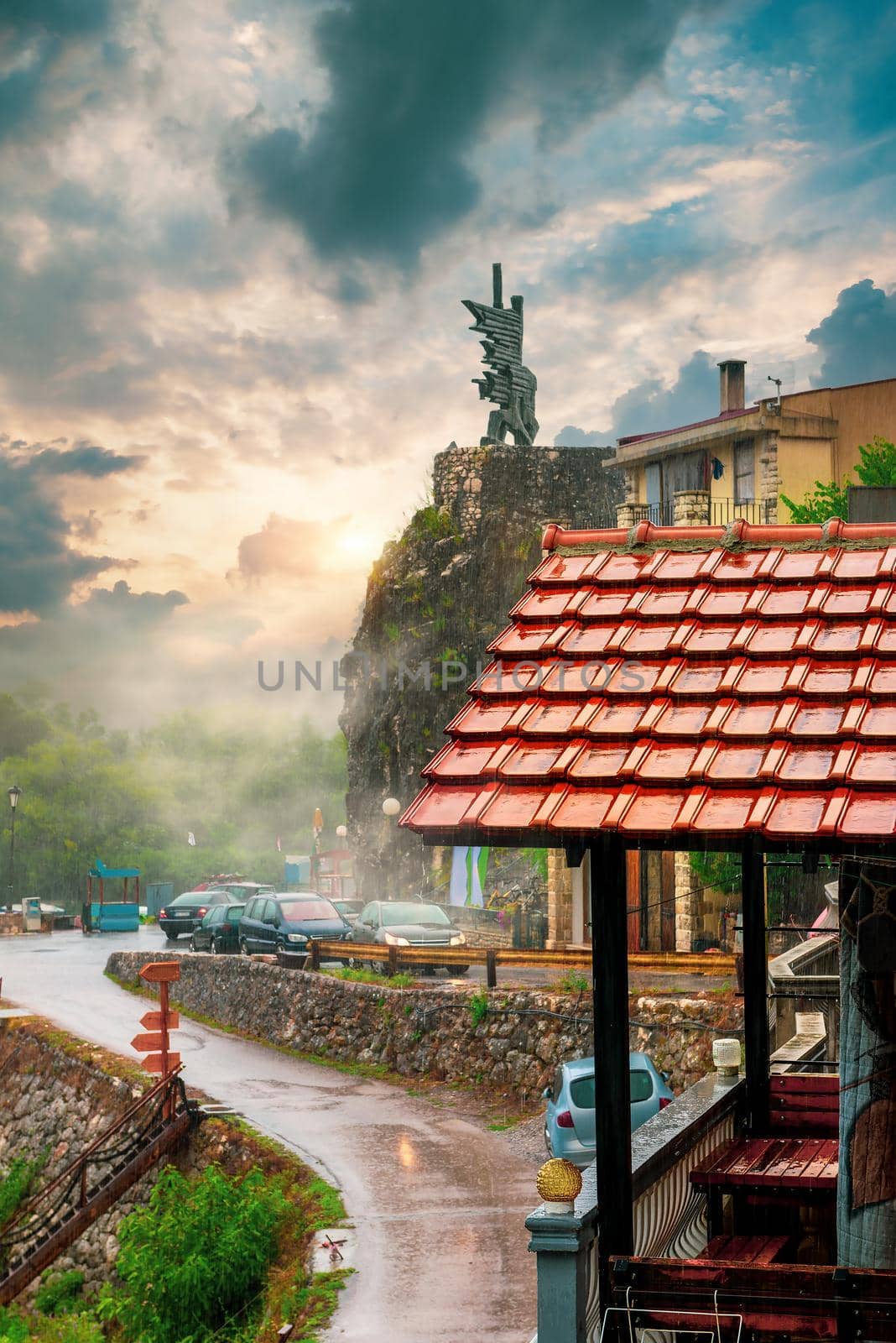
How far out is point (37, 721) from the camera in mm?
133875

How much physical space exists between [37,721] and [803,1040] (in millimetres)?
128114

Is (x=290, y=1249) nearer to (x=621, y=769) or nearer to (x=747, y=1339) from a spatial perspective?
(x=747, y=1339)

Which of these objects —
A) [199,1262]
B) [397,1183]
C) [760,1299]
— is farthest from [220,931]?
[760,1299]

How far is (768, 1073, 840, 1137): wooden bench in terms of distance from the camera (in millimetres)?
9312

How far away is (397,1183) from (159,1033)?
4965 millimetres

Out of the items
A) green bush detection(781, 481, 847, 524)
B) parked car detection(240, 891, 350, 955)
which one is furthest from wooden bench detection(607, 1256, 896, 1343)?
green bush detection(781, 481, 847, 524)

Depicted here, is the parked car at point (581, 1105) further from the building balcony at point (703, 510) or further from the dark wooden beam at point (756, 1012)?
the building balcony at point (703, 510)

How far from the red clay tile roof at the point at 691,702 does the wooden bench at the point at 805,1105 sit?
401cm

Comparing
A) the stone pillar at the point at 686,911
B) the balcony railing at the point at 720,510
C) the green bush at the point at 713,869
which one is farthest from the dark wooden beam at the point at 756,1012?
the balcony railing at the point at 720,510

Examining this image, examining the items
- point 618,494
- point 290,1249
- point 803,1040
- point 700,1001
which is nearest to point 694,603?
point 803,1040

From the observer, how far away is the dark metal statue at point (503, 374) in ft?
186

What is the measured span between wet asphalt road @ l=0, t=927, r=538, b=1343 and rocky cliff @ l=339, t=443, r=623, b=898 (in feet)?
73.5

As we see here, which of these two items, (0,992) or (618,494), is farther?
(618,494)

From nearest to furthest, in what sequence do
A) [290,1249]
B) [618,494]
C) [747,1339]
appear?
[747,1339] → [290,1249] → [618,494]
